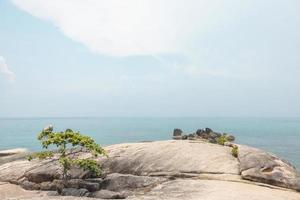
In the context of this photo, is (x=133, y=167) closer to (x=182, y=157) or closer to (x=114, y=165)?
(x=114, y=165)

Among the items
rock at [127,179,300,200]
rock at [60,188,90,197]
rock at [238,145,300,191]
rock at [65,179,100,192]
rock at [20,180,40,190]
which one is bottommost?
rock at [20,180,40,190]

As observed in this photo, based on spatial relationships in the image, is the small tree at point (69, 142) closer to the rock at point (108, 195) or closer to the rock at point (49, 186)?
the rock at point (49, 186)

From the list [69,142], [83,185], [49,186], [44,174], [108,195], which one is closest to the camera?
[108,195]

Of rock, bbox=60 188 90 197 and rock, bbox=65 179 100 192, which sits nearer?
rock, bbox=60 188 90 197

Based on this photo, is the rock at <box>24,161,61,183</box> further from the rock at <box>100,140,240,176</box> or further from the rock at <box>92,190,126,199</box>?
the rock at <box>92,190,126,199</box>

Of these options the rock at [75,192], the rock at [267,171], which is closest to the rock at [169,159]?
the rock at [267,171]

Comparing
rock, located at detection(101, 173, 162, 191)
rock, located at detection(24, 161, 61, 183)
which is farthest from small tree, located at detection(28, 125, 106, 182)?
rock, located at detection(24, 161, 61, 183)

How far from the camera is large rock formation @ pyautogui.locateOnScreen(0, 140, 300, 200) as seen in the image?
83.1ft

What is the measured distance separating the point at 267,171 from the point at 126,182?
10027 millimetres

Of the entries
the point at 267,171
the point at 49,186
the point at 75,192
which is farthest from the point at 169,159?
the point at 49,186

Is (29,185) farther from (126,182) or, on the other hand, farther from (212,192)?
(212,192)

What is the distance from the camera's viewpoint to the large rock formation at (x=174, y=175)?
998 inches

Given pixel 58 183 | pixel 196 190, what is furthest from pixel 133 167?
pixel 196 190

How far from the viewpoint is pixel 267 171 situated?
28.1 metres
